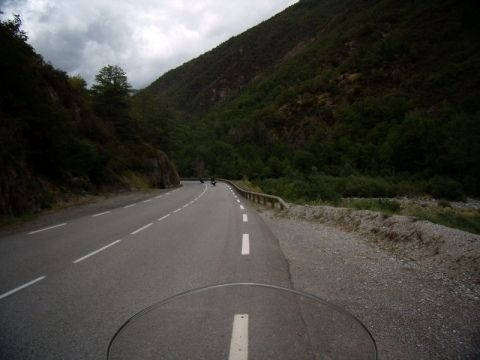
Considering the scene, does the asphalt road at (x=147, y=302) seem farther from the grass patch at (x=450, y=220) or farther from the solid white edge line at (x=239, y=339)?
the grass patch at (x=450, y=220)

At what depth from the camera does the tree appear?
3712 cm

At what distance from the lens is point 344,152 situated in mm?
73188

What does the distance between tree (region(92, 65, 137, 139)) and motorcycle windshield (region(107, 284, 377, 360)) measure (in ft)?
122

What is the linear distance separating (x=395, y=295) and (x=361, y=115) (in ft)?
259

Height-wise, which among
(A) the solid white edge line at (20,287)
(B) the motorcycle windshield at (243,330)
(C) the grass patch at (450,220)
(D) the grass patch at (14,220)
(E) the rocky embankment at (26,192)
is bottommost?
(C) the grass patch at (450,220)

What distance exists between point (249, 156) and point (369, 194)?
69123 mm

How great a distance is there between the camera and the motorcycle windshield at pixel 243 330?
9.03 ft

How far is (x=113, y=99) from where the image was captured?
123ft

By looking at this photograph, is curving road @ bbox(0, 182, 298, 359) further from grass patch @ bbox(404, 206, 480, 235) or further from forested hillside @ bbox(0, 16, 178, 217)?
forested hillside @ bbox(0, 16, 178, 217)

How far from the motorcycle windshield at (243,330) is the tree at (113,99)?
122ft

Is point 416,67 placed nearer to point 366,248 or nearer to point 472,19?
point 472,19

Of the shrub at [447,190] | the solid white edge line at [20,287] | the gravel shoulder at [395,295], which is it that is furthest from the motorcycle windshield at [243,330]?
the shrub at [447,190]

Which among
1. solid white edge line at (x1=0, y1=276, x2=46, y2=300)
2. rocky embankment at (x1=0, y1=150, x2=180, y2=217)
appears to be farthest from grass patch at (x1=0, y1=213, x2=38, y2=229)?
solid white edge line at (x1=0, y1=276, x2=46, y2=300)

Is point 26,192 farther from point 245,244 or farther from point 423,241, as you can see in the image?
point 423,241
